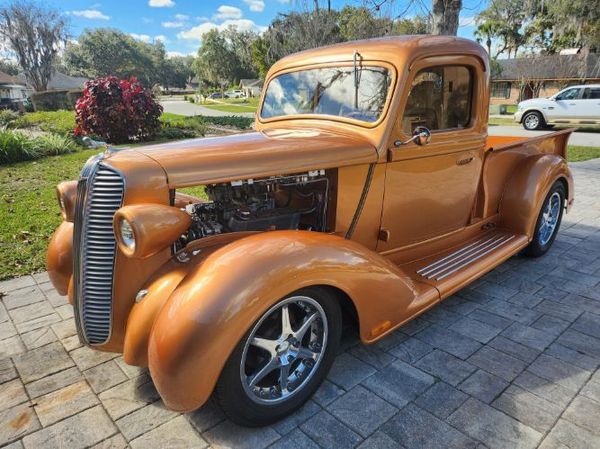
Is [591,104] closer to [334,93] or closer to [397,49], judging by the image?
[397,49]

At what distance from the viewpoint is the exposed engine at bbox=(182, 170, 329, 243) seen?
100 inches

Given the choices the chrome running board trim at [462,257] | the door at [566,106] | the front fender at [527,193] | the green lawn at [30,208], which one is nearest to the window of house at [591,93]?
the door at [566,106]

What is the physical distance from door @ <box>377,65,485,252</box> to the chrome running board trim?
231mm

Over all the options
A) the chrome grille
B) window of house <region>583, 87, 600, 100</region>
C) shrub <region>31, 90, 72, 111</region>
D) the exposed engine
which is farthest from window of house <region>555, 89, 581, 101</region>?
shrub <region>31, 90, 72, 111</region>

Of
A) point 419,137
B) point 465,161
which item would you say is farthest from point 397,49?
point 465,161

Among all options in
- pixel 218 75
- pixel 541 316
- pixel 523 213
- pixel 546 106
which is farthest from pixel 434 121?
pixel 218 75

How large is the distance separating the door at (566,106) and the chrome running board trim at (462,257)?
51.3ft

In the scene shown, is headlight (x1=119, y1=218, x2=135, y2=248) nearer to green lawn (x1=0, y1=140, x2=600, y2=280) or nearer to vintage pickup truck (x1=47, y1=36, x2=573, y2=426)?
vintage pickup truck (x1=47, y1=36, x2=573, y2=426)

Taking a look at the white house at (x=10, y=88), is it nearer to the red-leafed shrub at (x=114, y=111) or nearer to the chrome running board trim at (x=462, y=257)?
the red-leafed shrub at (x=114, y=111)

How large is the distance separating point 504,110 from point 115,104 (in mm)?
24242

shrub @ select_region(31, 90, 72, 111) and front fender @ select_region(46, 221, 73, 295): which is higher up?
shrub @ select_region(31, 90, 72, 111)

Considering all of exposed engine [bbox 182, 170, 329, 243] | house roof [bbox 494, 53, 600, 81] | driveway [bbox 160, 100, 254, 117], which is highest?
house roof [bbox 494, 53, 600, 81]

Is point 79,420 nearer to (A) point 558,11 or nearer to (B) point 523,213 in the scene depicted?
(B) point 523,213

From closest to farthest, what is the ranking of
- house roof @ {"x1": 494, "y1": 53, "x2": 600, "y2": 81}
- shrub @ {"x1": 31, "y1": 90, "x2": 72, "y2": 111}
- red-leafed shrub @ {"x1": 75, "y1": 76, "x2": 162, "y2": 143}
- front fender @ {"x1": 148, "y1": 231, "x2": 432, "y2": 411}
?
front fender @ {"x1": 148, "y1": 231, "x2": 432, "y2": 411}
red-leafed shrub @ {"x1": 75, "y1": 76, "x2": 162, "y2": 143}
house roof @ {"x1": 494, "y1": 53, "x2": 600, "y2": 81}
shrub @ {"x1": 31, "y1": 90, "x2": 72, "y2": 111}
